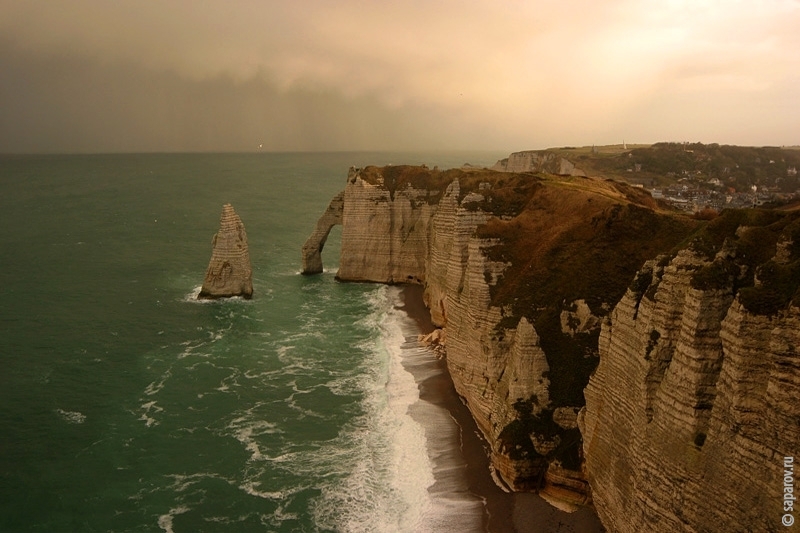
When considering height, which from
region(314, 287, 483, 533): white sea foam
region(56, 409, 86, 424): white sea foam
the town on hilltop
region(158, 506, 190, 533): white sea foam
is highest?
the town on hilltop

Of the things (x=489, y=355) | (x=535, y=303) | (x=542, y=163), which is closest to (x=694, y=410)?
(x=535, y=303)

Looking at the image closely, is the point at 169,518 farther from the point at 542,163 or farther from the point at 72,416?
the point at 542,163

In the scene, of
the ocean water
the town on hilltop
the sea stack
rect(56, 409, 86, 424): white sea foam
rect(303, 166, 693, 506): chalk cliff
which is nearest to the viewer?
the ocean water

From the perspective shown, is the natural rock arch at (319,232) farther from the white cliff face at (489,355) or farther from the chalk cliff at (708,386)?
the chalk cliff at (708,386)

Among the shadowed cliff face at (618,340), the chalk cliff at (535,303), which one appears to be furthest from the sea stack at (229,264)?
the chalk cliff at (535,303)

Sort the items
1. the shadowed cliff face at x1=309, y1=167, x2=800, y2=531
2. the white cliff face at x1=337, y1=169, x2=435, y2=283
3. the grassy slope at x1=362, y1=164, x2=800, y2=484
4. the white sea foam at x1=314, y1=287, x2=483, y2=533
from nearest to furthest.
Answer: the shadowed cliff face at x1=309, y1=167, x2=800, y2=531, the grassy slope at x1=362, y1=164, x2=800, y2=484, the white sea foam at x1=314, y1=287, x2=483, y2=533, the white cliff face at x1=337, y1=169, x2=435, y2=283

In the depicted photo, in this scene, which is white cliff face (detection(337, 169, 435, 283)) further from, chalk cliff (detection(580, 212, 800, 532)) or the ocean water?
chalk cliff (detection(580, 212, 800, 532))

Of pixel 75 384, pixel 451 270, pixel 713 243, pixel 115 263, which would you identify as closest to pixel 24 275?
pixel 115 263

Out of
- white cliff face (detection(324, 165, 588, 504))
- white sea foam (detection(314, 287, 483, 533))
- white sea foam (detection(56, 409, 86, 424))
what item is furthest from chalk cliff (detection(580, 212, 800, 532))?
white sea foam (detection(56, 409, 86, 424))
